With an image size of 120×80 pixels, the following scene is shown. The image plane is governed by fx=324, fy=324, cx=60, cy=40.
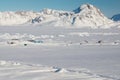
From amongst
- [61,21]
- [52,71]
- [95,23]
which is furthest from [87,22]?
[52,71]

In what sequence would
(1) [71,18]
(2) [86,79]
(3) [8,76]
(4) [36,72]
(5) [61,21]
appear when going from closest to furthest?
(2) [86,79] < (3) [8,76] < (4) [36,72] < (5) [61,21] < (1) [71,18]

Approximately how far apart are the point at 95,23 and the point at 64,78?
7264 inches

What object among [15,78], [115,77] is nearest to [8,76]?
[15,78]

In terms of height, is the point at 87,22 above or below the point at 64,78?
above

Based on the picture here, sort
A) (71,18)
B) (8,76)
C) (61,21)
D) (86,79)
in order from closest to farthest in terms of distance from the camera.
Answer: (86,79) → (8,76) → (61,21) → (71,18)

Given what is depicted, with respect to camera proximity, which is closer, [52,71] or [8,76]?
[8,76]

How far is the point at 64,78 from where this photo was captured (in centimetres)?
735

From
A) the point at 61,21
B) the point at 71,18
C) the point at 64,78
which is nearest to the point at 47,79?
the point at 64,78

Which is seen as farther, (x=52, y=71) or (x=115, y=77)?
(x=52, y=71)

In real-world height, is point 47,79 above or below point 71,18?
below

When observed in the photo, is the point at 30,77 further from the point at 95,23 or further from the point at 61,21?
the point at 95,23

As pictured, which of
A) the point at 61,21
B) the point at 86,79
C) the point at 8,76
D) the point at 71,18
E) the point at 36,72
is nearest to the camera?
the point at 86,79

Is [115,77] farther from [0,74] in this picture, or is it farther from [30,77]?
[0,74]

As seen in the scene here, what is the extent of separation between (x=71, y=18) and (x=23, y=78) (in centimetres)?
18204
